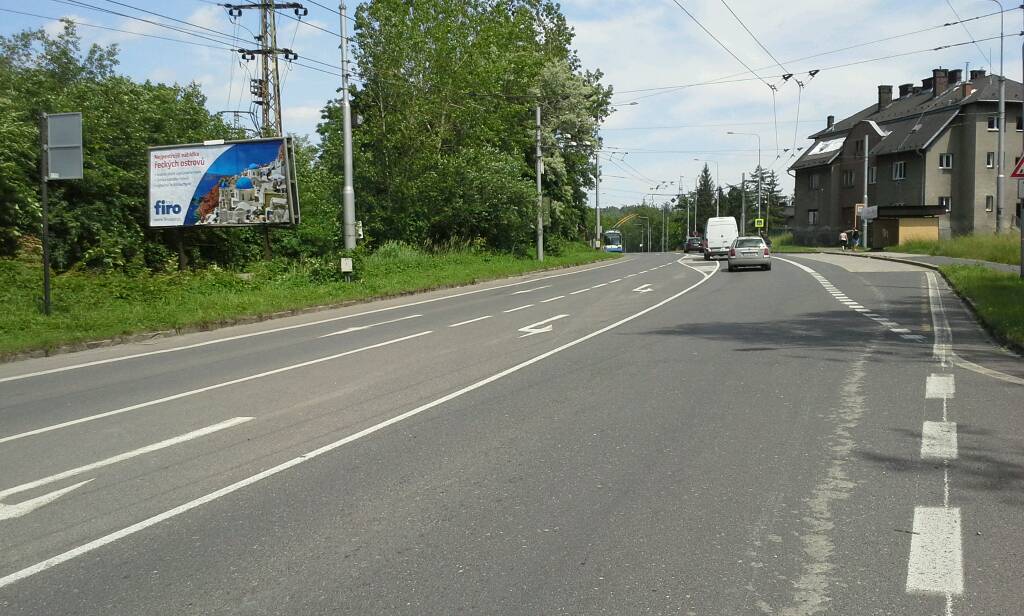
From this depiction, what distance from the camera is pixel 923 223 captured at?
5331 centimetres

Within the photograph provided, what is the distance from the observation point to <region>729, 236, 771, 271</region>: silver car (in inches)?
1339

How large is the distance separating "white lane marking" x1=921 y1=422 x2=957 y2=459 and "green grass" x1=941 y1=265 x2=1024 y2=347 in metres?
5.39

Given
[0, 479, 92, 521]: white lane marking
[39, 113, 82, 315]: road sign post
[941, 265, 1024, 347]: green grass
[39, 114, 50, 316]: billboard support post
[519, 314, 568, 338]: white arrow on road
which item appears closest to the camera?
[0, 479, 92, 521]: white lane marking

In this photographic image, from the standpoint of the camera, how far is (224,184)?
2430 centimetres

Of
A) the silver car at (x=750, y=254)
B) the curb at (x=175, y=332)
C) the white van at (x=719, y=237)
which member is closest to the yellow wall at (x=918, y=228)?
the white van at (x=719, y=237)

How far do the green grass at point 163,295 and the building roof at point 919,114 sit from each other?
44633mm

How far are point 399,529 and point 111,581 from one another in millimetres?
1466

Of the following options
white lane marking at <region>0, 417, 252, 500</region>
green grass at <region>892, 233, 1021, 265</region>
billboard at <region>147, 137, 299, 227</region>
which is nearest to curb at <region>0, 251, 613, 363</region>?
billboard at <region>147, 137, 299, 227</region>

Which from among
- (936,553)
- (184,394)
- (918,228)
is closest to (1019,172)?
(936,553)

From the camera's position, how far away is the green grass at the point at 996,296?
41.4 ft

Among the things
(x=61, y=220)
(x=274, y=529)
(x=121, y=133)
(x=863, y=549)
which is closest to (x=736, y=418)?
(x=863, y=549)

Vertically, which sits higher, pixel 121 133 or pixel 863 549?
pixel 121 133

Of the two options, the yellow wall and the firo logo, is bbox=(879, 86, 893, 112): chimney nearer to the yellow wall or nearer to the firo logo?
the yellow wall

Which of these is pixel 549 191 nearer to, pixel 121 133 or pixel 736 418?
pixel 121 133
